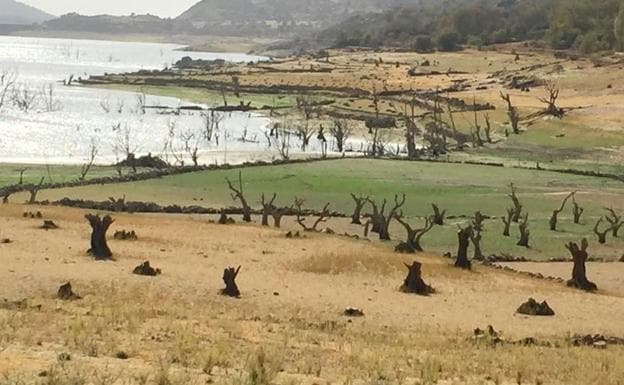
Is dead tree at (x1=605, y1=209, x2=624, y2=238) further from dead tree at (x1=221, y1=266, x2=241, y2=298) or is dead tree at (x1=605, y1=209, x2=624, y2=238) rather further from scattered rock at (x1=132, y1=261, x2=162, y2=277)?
scattered rock at (x1=132, y1=261, x2=162, y2=277)

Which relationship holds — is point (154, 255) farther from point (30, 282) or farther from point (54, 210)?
point (54, 210)

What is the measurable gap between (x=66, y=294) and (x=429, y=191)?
32.2 meters

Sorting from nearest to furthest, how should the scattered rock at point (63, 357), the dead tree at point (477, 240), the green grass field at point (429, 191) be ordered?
the scattered rock at point (63, 357) < the dead tree at point (477, 240) < the green grass field at point (429, 191)

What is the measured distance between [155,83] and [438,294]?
112 metres

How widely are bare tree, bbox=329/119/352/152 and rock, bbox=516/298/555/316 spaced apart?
5093 cm

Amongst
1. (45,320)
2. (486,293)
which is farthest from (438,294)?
(45,320)

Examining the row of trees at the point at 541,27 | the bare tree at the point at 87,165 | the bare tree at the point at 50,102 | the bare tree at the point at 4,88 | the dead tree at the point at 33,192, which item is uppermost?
the row of trees at the point at 541,27

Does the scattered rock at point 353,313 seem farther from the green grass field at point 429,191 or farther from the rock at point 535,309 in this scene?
the green grass field at point 429,191

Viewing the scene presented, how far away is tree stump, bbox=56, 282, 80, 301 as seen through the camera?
80.5 ft

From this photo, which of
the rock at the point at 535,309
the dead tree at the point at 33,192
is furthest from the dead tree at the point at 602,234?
the dead tree at the point at 33,192

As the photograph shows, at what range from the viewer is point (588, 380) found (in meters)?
18.0

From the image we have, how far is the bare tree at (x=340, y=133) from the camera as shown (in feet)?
A: 262

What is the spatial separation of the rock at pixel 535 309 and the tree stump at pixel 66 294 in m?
12.8

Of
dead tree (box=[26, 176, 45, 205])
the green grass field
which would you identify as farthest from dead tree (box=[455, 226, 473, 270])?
dead tree (box=[26, 176, 45, 205])
